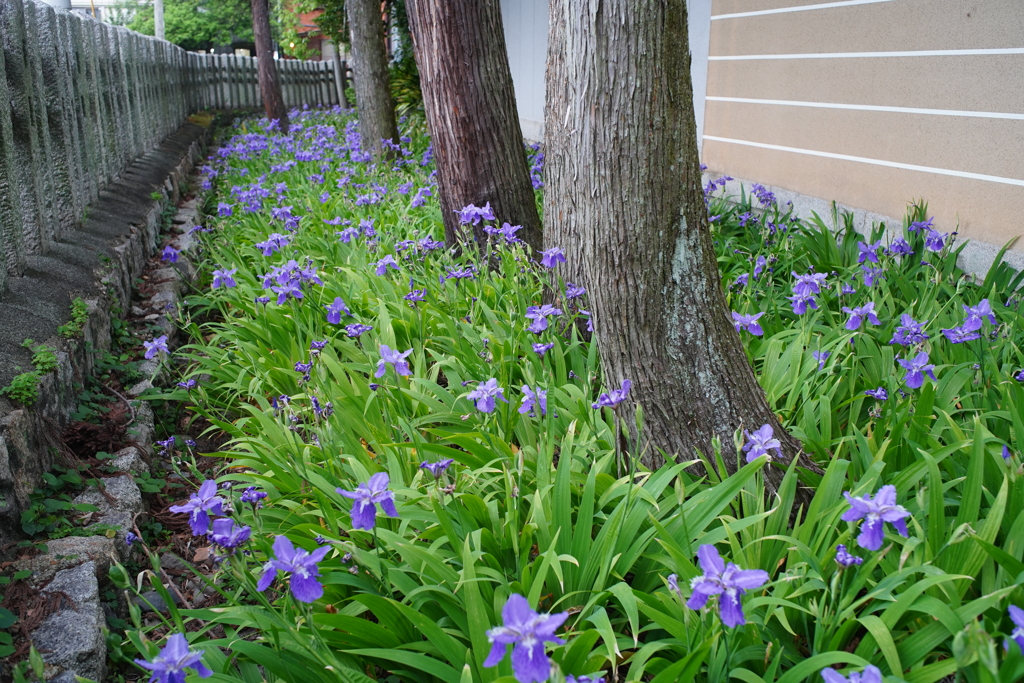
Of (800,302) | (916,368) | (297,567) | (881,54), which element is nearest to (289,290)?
(297,567)

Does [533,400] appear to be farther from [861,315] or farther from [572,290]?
[861,315]

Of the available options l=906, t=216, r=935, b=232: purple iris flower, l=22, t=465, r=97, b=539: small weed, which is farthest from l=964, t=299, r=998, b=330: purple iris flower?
l=22, t=465, r=97, b=539: small weed

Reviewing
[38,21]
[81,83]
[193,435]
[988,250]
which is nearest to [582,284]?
[193,435]

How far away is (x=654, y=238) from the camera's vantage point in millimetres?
1838

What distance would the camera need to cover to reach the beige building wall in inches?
126

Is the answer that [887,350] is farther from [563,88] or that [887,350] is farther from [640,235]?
[563,88]

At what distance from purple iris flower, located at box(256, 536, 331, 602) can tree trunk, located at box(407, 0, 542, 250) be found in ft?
8.00

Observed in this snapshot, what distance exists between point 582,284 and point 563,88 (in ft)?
2.11

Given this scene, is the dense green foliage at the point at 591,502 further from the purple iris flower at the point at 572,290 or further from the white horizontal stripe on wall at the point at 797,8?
the white horizontal stripe on wall at the point at 797,8

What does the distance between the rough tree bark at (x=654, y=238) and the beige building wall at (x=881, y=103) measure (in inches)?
83.7

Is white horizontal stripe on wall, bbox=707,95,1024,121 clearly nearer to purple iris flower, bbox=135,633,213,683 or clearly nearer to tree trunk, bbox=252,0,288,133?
purple iris flower, bbox=135,633,213,683

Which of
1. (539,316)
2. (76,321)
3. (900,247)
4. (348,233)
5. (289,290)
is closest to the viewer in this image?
(539,316)

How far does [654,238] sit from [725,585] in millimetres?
1045

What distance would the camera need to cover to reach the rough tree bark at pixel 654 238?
71.0 inches
